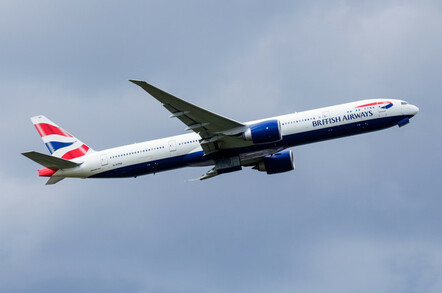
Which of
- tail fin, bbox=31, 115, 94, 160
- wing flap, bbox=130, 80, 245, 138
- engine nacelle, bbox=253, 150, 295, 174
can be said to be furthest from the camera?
engine nacelle, bbox=253, 150, 295, 174

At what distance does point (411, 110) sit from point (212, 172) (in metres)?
19.3

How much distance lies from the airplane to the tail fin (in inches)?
7.8

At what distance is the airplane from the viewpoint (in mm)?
64312

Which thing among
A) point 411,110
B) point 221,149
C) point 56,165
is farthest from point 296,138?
point 56,165

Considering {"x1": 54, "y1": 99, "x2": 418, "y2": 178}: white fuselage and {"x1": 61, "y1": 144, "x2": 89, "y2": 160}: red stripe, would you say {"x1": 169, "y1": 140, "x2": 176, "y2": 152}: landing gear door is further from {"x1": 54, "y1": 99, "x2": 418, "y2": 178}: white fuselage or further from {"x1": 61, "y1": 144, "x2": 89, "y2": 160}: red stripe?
{"x1": 61, "y1": 144, "x2": 89, "y2": 160}: red stripe

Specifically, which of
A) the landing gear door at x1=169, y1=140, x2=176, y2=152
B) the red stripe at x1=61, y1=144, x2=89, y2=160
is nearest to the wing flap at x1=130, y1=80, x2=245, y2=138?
the landing gear door at x1=169, y1=140, x2=176, y2=152

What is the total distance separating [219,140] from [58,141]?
677 inches

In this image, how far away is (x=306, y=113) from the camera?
218ft

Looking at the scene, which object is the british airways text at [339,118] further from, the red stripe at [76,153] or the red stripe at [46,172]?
the red stripe at [46,172]

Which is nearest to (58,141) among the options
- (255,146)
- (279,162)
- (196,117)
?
(196,117)

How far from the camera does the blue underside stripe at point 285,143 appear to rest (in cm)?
6581

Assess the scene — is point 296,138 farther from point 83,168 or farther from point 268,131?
point 83,168

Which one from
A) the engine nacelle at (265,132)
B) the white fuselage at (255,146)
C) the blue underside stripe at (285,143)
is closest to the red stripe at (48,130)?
the white fuselage at (255,146)

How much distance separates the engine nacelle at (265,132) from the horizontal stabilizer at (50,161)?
1707cm
